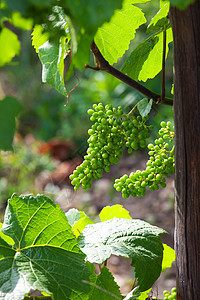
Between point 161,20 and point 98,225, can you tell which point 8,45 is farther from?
point 98,225

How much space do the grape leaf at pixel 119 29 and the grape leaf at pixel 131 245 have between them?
1.25ft

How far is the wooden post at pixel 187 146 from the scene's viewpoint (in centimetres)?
62

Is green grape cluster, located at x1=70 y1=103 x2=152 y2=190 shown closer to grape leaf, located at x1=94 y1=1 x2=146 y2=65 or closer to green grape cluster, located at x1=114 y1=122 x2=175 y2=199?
green grape cluster, located at x1=114 y1=122 x2=175 y2=199

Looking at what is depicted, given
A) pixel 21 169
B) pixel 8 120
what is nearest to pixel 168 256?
pixel 8 120

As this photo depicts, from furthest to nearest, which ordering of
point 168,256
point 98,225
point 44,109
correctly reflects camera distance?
point 44,109, point 168,256, point 98,225

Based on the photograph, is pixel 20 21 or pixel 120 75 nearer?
pixel 20 21

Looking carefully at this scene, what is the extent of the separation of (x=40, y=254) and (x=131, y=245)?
0.19 metres

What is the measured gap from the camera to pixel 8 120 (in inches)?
17.7

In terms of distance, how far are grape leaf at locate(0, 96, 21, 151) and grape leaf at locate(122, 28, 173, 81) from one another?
0.45 metres

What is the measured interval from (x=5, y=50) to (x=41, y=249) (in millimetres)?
469

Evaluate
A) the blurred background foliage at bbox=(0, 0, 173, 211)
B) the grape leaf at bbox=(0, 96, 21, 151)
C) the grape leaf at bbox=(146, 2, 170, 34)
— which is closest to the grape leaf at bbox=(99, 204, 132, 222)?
the grape leaf at bbox=(146, 2, 170, 34)

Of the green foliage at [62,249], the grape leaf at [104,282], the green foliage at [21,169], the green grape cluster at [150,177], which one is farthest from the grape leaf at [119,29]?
the green foliage at [21,169]

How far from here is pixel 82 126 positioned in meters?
4.29

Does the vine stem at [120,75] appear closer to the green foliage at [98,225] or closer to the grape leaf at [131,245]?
the green foliage at [98,225]
